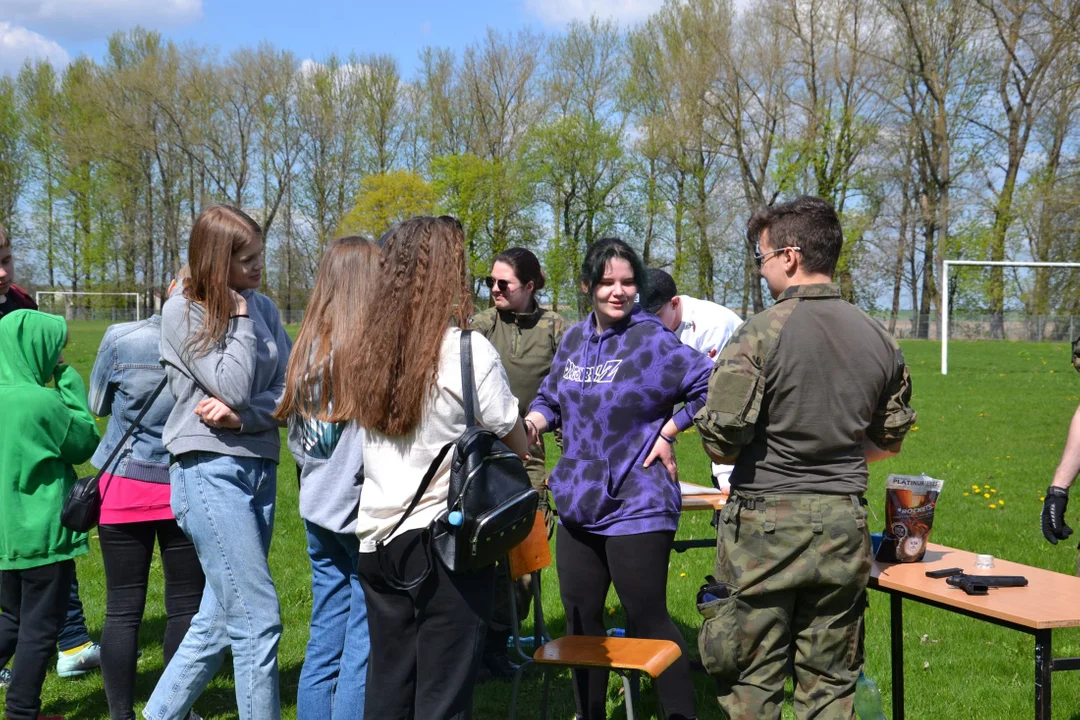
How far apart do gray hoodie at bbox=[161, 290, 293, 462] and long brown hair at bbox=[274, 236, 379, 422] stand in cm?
16

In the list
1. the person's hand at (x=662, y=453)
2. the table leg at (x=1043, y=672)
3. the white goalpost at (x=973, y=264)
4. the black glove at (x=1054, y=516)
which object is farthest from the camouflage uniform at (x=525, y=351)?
the white goalpost at (x=973, y=264)

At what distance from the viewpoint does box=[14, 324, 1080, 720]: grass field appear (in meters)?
4.38

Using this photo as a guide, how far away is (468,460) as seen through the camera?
2.60 m

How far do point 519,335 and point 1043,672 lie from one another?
9.06 ft

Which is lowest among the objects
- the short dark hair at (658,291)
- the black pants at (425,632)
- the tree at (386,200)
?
the black pants at (425,632)

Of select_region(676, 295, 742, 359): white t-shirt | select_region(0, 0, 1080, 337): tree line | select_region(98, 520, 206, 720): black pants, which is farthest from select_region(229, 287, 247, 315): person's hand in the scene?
select_region(0, 0, 1080, 337): tree line

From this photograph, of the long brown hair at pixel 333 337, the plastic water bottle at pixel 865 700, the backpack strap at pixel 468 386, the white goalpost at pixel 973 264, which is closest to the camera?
the backpack strap at pixel 468 386

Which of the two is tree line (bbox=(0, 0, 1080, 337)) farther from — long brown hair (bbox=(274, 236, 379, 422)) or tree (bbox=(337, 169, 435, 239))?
long brown hair (bbox=(274, 236, 379, 422))

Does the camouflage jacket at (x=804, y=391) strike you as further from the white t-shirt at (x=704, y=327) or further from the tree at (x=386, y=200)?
the tree at (x=386, y=200)

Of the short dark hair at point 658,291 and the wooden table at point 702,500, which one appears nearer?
the wooden table at point 702,500

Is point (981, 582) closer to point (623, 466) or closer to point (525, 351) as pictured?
point (623, 466)

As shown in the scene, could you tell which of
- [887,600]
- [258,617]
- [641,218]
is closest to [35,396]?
[258,617]

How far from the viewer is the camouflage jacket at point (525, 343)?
468 cm

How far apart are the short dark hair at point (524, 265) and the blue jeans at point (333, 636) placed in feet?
6.15
